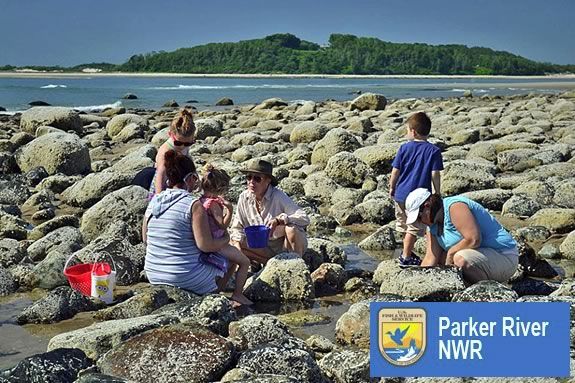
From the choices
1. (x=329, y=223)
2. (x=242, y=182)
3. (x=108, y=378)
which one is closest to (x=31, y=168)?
(x=242, y=182)

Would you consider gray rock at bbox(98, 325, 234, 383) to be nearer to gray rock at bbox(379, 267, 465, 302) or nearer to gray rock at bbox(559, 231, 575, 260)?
gray rock at bbox(379, 267, 465, 302)

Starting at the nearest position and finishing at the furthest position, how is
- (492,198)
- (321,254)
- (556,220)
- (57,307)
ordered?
(57,307) < (321,254) < (556,220) < (492,198)

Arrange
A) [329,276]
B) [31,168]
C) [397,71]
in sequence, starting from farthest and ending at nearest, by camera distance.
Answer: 1. [397,71]
2. [31,168]
3. [329,276]

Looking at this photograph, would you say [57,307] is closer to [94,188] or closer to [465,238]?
[465,238]

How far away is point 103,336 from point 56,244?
3.80 meters

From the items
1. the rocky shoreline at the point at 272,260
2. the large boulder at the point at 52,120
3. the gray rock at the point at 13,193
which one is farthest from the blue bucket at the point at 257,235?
the large boulder at the point at 52,120

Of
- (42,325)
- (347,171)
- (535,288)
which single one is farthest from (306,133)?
(42,325)

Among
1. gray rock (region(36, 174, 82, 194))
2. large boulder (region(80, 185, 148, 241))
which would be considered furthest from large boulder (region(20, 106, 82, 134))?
large boulder (region(80, 185, 148, 241))

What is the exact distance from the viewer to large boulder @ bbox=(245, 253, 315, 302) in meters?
7.45

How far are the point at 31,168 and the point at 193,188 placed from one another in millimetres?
9405

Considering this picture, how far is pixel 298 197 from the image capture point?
39.7 feet

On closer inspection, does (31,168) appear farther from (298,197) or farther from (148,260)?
(148,260)

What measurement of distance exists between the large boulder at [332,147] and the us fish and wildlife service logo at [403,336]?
32.9 feet

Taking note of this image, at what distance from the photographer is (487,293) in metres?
6.20
